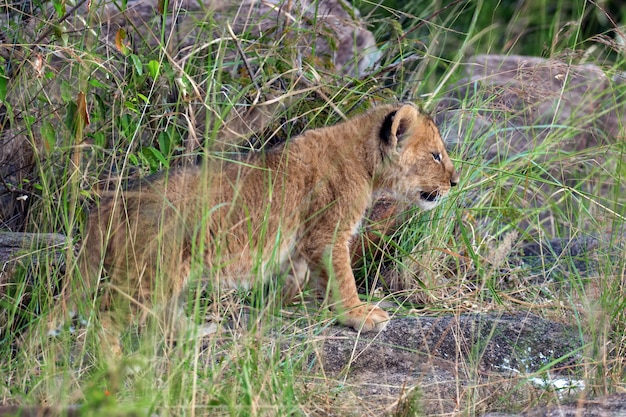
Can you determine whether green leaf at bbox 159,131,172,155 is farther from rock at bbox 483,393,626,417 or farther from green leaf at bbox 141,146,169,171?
rock at bbox 483,393,626,417

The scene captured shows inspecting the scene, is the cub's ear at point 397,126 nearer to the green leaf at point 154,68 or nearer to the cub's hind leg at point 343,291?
the cub's hind leg at point 343,291

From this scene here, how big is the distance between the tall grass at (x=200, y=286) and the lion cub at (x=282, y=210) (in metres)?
0.15

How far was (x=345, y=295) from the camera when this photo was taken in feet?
15.4

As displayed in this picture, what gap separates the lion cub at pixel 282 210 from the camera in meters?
4.17

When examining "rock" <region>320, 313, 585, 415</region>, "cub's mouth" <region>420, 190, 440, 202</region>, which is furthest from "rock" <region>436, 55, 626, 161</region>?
"rock" <region>320, 313, 585, 415</region>

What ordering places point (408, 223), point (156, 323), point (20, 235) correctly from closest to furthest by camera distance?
point (156, 323) → point (20, 235) → point (408, 223)

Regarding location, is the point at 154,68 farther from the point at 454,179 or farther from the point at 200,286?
the point at 454,179

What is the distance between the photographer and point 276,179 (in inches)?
185

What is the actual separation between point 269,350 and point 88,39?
7.18 feet

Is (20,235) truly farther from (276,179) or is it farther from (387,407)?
(387,407)

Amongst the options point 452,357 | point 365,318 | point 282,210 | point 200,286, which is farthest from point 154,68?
point 452,357

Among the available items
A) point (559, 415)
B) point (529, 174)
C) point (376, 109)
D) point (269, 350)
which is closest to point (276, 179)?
point (376, 109)

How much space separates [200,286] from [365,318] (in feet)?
3.54

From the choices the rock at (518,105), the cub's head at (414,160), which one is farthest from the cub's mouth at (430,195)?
the rock at (518,105)
